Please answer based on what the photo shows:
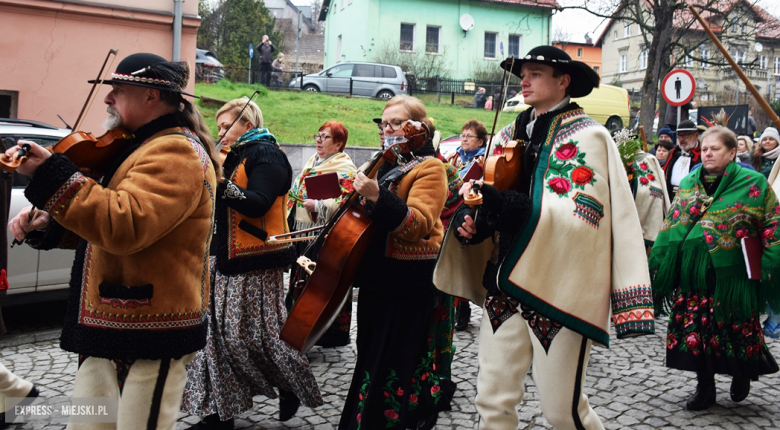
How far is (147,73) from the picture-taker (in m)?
2.59

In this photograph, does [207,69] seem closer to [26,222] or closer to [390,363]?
[390,363]

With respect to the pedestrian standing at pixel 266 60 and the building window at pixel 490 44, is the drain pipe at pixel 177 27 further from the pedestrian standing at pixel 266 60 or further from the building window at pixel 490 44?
the building window at pixel 490 44

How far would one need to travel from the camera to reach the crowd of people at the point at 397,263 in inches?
98.2

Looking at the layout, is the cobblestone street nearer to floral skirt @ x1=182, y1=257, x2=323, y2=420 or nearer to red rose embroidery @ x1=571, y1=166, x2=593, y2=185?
floral skirt @ x1=182, y1=257, x2=323, y2=420

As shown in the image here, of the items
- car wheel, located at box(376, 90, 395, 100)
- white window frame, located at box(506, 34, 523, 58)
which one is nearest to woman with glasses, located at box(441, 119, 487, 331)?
car wheel, located at box(376, 90, 395, 100)

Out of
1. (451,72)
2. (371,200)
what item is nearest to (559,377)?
(371,200)

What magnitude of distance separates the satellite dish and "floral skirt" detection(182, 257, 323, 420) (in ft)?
122

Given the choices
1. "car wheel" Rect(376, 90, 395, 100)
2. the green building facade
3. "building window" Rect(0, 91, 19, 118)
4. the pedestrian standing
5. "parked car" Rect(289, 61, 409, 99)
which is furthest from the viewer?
the green building facade

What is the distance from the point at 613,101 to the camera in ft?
86.7

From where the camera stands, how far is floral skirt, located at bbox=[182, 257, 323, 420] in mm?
3779

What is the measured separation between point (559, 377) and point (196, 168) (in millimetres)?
1653

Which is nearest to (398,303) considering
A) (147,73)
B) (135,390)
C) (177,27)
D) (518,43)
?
(135,390)

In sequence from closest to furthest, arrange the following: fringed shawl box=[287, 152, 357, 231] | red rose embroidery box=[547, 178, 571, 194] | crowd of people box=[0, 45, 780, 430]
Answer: crowd of people box=[0, 45, 780, 430]
red rose embroidery box=[547, 178, 571, 194]
fringed shawl box=[287, 152, 357, 231]

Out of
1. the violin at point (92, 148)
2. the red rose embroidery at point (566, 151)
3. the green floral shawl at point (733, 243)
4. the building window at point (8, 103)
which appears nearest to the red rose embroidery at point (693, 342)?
the green floral shawl at point (733, 243)
